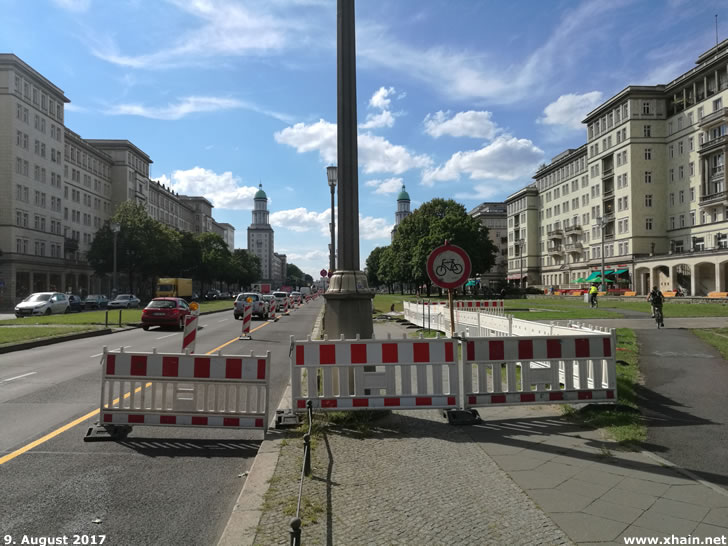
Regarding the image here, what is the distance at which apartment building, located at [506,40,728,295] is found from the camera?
55906 mm

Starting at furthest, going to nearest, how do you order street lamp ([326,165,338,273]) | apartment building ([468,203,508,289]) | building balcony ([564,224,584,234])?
apartment building ([468,203,508,289]) → building balcony ([564,224,584,234]) → street lamp ([326,165,338,273])

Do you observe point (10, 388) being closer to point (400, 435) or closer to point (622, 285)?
point (400, 435)

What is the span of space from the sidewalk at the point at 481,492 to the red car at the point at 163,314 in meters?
20.2

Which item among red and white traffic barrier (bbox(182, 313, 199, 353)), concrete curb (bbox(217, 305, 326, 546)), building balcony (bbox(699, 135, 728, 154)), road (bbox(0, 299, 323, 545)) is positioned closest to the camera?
concrete curb (bbox(217, 305, 326, 546))

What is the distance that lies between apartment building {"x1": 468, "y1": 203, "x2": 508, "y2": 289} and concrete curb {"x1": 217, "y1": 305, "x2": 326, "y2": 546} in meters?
122

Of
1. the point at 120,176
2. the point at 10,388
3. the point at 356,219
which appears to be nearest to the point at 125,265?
the point at 120,176

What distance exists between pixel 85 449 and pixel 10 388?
5.06m

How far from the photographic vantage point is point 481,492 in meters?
4.31

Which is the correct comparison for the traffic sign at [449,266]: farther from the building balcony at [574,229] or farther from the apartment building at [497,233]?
the apartment building at [497,233]

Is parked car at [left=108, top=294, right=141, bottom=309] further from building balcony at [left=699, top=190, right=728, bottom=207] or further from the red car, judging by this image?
building balcony at [left=699, top=190, right=728, bottom=207]

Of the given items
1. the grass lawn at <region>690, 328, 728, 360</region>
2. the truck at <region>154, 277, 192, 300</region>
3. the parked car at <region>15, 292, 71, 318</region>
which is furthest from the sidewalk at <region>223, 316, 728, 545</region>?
the truck at <region>154, 277, 192, 300</region>

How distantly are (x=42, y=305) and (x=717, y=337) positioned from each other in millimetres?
37058

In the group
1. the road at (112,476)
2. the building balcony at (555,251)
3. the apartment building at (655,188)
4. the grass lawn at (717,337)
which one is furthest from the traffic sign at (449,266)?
the building balcony at (555,251)

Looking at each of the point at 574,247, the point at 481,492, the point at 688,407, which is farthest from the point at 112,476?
the point at 574,247
